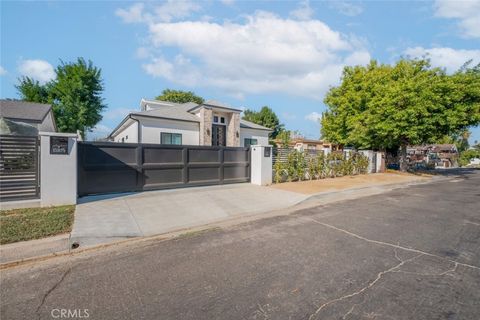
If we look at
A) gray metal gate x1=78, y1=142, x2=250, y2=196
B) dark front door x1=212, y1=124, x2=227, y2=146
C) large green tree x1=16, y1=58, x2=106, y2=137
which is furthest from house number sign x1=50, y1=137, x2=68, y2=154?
large green tree x1=16, y1=58, x2=106, y2=137

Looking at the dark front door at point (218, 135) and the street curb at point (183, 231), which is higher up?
the dark front door at point (218, 135)

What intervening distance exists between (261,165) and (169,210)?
221 inches

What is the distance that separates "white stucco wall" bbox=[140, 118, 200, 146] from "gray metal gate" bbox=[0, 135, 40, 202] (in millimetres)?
9586

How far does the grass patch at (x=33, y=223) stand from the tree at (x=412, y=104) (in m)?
18.6

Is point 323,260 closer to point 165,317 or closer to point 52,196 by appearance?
point 165,317

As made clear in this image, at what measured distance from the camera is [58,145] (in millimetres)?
6918

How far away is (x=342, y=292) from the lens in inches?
120

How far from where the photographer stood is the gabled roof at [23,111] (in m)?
18.5

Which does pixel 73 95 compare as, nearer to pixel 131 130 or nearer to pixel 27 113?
pixel 27 113

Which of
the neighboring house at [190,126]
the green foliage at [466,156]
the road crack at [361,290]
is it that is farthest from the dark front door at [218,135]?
the green foliage at [466,156]

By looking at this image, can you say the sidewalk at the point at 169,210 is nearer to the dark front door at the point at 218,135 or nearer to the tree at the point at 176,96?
the dark front door at the point at 218,135

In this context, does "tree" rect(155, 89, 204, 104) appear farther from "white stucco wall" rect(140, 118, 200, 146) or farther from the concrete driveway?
the concrete driveway

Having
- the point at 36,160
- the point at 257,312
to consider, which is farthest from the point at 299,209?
the point at 36,160

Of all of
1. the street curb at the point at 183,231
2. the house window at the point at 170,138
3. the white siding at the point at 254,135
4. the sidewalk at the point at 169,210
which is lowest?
the street curb at the point at 183,231
